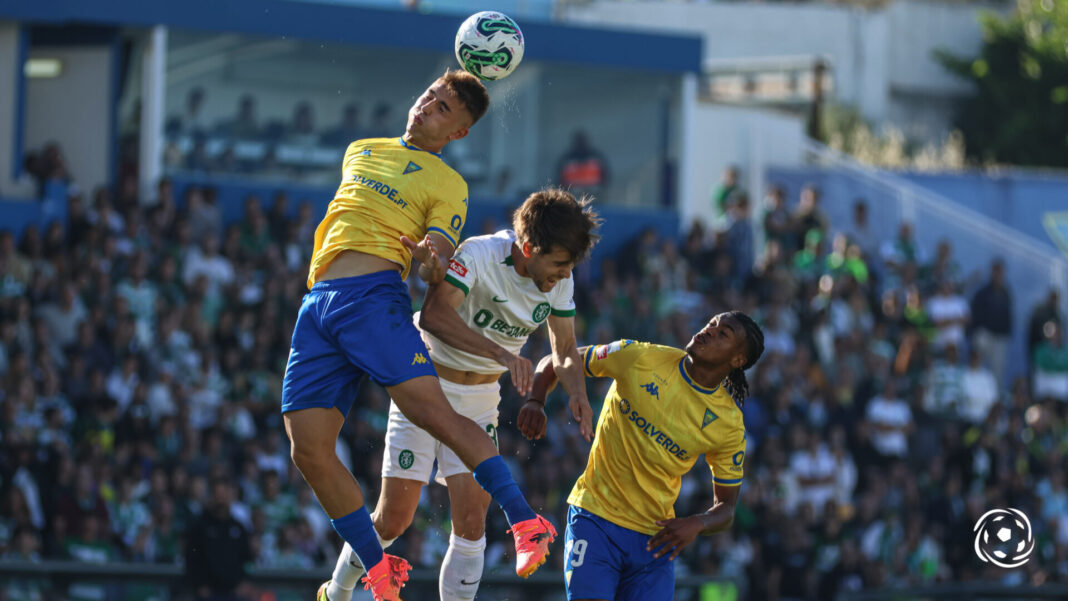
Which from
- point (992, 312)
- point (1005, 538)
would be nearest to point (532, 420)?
point (1005, 538)

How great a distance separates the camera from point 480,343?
22.9ft

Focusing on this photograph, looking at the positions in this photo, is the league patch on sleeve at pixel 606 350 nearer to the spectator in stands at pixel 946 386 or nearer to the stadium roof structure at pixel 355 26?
the stadium roof structure at pixel 355 26

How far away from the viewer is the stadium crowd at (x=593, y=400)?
41.0 feet

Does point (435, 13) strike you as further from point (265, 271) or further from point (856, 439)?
point (856, 439)

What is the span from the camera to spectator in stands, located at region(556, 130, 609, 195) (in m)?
19.5

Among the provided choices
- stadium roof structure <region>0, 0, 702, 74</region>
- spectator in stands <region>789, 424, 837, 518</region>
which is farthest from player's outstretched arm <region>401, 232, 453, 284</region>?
stadium roof structure <region>0, 0, 702, 74</region>

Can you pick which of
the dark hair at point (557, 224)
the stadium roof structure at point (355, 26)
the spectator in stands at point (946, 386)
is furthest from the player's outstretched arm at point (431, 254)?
the spectator in stands at point (946, 386)

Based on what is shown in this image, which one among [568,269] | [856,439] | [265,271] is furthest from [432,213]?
[856,439]

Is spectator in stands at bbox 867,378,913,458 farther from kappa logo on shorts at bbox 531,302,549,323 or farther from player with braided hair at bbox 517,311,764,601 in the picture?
kappa logo on shorts at bbox 531,302,549,323

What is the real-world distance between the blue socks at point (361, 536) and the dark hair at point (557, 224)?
156cm

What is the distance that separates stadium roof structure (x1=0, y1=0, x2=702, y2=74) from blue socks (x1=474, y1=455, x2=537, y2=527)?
437 inches

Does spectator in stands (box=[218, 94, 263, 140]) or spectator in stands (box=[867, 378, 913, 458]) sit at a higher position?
spectator in stands (box=[218, 94, 263, 140])

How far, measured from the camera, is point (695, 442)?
291 inches

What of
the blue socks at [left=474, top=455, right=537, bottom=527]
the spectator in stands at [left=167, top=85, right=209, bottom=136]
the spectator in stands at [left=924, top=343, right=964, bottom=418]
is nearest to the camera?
the blue socks at [left=474, top=455, right=537, bottom=527]
